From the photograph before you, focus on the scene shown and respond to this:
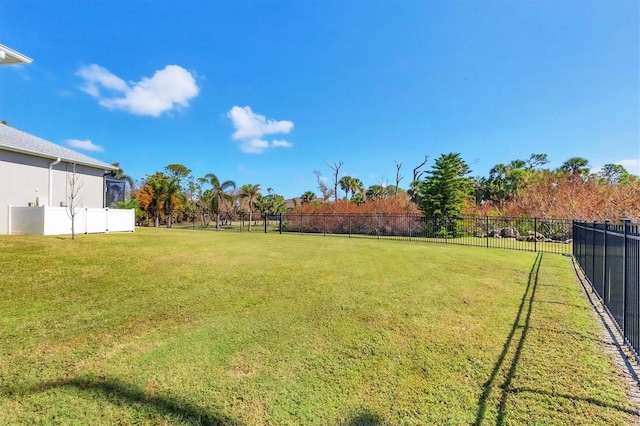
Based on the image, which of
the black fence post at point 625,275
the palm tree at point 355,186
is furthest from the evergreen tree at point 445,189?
the palm tree at point 355,186

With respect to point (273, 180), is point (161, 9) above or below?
above

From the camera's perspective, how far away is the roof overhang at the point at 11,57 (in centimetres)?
638

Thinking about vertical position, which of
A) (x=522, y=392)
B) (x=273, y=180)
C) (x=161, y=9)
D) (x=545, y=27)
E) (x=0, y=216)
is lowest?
(x=522, y=392)

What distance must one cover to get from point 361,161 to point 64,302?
32833 mm

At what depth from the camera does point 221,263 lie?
6.84 meters

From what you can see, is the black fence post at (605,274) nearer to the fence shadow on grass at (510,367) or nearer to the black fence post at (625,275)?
the fence shadow on grass at (510,367)

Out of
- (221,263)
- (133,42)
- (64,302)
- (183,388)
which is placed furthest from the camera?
(133,42)

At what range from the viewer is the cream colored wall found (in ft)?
33.2

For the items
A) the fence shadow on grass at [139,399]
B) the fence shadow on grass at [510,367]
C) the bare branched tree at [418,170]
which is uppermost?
the bare branched tree at [418,170]

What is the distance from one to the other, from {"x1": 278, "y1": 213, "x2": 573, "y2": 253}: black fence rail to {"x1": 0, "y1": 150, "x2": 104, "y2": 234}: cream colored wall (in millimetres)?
9980

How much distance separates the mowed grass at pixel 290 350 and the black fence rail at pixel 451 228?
1045 centimetres

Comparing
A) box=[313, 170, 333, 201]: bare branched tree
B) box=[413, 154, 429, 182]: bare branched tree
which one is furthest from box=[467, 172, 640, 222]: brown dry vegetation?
box=[313, 170, 333, 201]: bare branched tree

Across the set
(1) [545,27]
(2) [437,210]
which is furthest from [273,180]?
(1) [545,27]

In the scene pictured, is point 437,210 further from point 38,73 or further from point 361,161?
point 38,73
